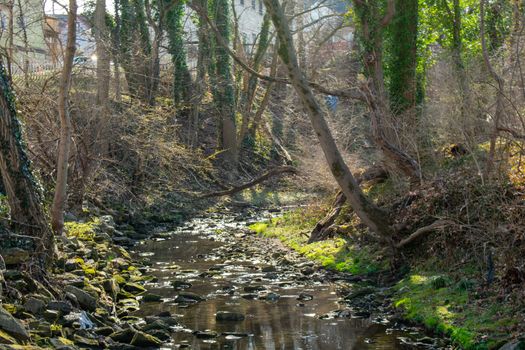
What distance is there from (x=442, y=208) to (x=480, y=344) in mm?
5454

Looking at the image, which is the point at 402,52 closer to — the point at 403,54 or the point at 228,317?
the point at 403,54

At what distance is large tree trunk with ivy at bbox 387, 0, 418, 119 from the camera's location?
2289cm

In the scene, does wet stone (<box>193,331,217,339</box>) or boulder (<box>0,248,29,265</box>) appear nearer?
wet stone (<box>193,331,217,339</box>)

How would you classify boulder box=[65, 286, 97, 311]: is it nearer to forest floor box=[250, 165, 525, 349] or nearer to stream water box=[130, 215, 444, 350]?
stream water box=[130, 215, 444, 350]

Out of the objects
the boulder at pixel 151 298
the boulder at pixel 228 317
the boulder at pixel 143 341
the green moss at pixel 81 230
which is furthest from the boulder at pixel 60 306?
the green moss at pixel 81 230

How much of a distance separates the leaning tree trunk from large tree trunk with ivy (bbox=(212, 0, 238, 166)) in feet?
59.1

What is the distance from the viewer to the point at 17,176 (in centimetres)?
1318

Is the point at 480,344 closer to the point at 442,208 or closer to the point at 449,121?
the point at 442,208

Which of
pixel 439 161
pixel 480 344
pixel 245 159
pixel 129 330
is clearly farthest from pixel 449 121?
pixel 245 159

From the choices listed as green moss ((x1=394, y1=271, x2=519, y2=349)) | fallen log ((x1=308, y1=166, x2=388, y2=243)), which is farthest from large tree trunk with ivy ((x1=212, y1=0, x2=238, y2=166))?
green moss ((x1=394, y1=271, x2=519, y2=349))

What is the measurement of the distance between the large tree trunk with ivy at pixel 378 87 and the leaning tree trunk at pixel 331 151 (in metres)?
1.51

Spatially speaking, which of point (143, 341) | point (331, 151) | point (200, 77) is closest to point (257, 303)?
point (143, 341)

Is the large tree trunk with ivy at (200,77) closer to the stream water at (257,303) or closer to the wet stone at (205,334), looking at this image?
the stream water at (257,303)

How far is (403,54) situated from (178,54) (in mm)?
14416
